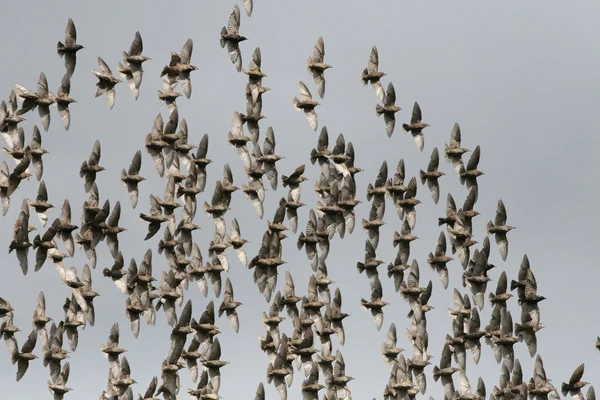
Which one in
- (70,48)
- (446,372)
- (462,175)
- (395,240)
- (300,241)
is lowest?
(446,372)

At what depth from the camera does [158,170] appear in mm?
44781

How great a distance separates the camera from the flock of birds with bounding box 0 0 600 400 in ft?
145

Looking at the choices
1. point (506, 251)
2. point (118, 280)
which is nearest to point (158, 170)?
point (118, 280)

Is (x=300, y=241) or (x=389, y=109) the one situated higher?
(x=389, y=109)

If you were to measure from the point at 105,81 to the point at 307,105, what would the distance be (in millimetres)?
4204

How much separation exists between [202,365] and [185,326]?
890mm

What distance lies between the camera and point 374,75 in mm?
45812

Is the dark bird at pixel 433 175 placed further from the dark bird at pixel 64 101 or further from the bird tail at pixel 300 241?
the dark bird at pixel 64 101

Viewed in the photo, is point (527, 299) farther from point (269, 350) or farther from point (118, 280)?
point (118, 280)

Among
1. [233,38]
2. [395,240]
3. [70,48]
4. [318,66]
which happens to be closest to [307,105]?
[318,66]

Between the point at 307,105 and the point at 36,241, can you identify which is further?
the point at 307,105

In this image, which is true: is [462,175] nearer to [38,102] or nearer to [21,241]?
[38,102]

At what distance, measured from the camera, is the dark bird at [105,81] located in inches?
1742

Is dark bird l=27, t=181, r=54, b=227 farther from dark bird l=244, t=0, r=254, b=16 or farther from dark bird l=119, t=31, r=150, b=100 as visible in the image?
dark bird l=244, t=0, r=254, b=16
